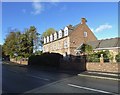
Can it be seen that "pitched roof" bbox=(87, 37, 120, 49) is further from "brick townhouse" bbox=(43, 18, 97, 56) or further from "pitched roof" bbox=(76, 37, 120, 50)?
"brick townhouse" bbox=(43, 18, 97, 56)

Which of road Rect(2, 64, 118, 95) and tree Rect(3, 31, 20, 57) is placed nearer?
road Rect(2, 64, 118, 95)

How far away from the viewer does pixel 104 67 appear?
2495 centimetres

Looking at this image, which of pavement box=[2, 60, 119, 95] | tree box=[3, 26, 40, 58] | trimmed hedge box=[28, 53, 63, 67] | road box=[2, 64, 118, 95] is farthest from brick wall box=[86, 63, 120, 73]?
tree box=[3, 26, 40, 58]

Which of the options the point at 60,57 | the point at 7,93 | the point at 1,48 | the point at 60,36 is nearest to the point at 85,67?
the point at 60,57

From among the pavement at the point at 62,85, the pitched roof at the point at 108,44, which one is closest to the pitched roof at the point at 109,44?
the pitched roof at the point at 108,44

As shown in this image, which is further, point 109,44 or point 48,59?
point 109,44

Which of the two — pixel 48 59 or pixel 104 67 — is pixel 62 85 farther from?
pixel 48 59

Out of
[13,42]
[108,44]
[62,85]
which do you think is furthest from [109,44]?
[13,42]

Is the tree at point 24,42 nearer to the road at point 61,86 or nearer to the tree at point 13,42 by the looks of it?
the tree at point 13,42

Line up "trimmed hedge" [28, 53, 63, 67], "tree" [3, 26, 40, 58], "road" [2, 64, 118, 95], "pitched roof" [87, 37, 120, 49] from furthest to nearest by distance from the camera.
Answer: "tree" [3, 26, 40, 58]
"pitched roof" [87, 37, 120, 49]
"trimmed hedge" [28, 53, 63, 67]
"road" [2, 64, 118, 95]

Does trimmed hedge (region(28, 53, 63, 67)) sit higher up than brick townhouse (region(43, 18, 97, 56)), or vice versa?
brick townhouse (region(43, 18, 97, 56))

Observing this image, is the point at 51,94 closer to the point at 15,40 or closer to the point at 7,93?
the point at 7,93

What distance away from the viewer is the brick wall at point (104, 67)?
23375mm

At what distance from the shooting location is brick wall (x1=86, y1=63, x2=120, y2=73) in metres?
23.4
